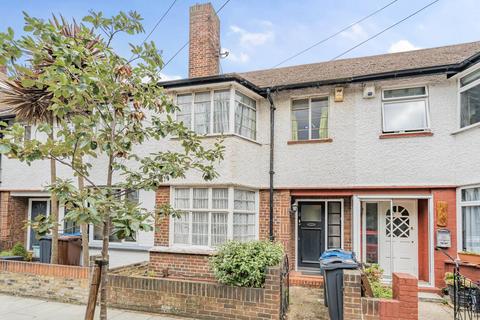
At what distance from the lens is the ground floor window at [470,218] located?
7793 mm

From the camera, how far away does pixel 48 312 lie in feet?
21.9

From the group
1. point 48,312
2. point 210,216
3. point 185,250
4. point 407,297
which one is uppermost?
point 210,216

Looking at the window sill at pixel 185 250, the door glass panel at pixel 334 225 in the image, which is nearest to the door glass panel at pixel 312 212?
the door glass panel at pixel 334 225

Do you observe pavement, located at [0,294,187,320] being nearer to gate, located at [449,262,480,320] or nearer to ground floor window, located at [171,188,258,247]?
ground floor window, located at [171,188,258,247]

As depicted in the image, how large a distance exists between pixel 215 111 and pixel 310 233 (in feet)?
14.8

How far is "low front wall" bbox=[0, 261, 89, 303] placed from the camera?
723 centimetres

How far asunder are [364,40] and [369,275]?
6.72m

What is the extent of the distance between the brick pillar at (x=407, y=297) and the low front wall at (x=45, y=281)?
19.4 ft

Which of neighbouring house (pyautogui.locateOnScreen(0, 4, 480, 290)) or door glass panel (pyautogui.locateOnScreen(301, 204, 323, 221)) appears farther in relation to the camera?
door glass panel (pyautogui.locateOnScreen(301, 204, 323, 221))

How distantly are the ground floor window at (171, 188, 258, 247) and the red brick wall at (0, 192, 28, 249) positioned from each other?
22.0ft

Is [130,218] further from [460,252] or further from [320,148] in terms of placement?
[460,252]

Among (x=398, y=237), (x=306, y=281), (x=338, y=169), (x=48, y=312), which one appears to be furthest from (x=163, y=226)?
(x=398, y=237)

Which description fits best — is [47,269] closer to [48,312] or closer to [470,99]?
[48,312]

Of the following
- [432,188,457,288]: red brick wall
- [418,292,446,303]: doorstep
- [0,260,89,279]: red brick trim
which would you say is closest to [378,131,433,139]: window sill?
[432,188,457,288]: red brick wall
